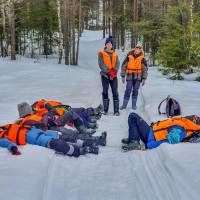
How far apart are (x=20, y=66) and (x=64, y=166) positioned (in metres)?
20.2

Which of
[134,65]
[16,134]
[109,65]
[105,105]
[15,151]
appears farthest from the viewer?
[134,65]

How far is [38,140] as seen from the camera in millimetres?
7094

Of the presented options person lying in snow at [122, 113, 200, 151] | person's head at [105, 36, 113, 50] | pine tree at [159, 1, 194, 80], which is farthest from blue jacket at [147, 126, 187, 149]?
pine tree at [159, 1, 194, 80]

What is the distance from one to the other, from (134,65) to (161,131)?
14.6ft

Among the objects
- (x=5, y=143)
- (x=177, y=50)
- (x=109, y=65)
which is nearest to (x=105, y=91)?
(x=109, y=65)

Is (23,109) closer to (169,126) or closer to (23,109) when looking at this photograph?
(23,109)

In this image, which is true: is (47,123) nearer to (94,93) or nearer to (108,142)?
(108,142)

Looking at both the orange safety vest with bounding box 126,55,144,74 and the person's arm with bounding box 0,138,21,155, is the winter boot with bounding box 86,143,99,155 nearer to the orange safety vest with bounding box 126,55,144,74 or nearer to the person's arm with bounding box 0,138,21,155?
the person's arm with bounding box 0,138,21,155

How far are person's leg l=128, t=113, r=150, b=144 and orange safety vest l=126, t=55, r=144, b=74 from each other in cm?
409

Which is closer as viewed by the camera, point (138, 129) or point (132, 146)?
point (132, 146)

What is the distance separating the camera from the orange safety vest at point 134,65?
448 inches

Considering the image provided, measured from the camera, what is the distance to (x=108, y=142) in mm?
8047

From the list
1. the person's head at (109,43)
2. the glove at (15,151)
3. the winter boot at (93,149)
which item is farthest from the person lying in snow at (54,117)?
the person's head at (109,43)

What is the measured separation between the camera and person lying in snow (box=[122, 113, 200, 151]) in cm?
715
